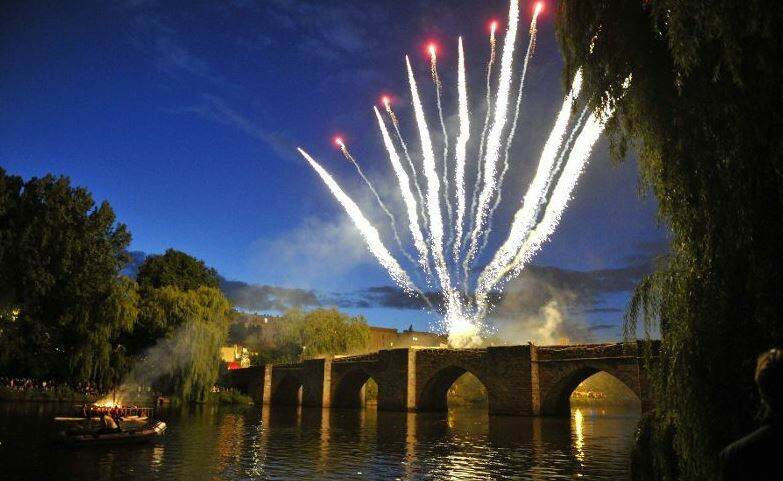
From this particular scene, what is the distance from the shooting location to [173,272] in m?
60.3

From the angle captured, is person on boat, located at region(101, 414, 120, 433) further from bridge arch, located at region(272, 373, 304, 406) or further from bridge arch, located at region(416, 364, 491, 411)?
bridge arch, located at region(272, 373, 304, 406)

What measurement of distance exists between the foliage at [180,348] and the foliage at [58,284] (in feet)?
16.9

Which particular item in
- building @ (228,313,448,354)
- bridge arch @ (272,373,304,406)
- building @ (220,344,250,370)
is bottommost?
bridge arch @ (272,373,304,406)

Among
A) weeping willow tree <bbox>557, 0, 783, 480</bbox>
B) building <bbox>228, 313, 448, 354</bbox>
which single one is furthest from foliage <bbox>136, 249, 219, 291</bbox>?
weeping willow tree <bbox>557, 0, 783, 480</bbox>

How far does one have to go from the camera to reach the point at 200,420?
114 ft

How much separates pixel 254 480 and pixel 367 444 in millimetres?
9386

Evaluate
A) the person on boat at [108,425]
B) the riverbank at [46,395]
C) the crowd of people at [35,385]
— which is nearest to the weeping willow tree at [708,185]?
the person on boat at [108,425]

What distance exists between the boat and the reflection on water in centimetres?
46

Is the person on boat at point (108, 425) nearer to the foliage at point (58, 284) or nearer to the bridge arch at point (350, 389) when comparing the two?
the foliage at point (58, 284)

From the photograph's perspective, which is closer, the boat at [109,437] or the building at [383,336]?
the boat at [109,437]

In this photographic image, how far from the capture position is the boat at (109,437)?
2080 centimetres

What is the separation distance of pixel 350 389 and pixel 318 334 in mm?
8325

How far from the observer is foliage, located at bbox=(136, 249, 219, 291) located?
5972 cm

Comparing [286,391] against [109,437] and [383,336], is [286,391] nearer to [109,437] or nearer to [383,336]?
[109,437]
